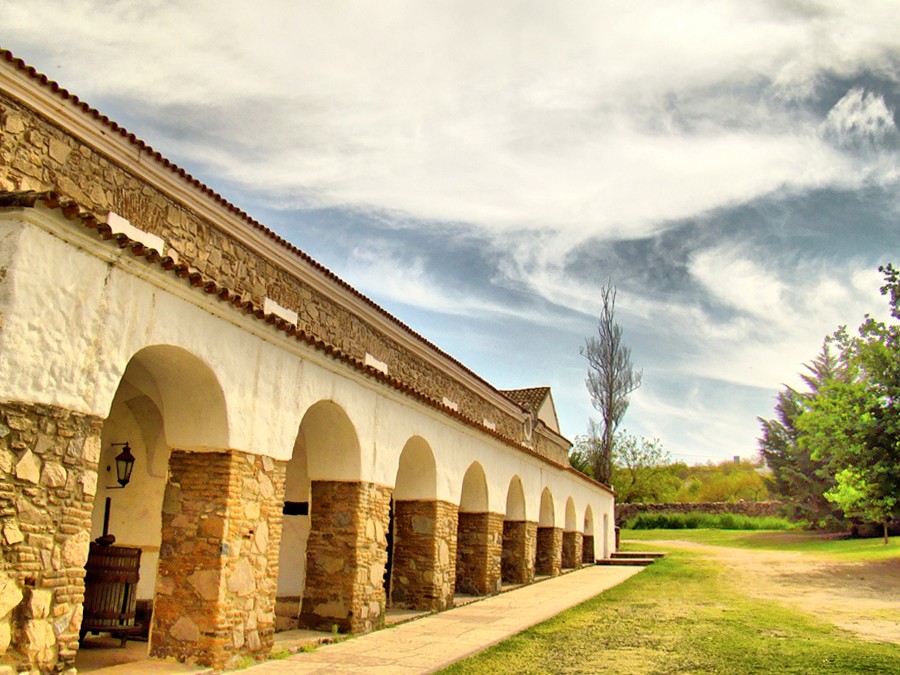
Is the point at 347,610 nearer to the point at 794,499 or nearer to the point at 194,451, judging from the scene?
the point at 194,451

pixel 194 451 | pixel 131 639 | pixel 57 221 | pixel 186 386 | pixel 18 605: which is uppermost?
pixel 57 221

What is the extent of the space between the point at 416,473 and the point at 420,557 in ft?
4.29

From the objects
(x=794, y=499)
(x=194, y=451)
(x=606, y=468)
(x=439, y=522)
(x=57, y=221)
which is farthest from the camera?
(x=606, y=468)

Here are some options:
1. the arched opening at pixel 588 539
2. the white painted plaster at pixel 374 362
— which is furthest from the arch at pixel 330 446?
the arched opening at pixel 588 539

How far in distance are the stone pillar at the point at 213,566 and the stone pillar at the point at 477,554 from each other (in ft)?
24.3

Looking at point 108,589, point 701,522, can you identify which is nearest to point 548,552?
point 108,589

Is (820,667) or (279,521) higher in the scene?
(279,521)

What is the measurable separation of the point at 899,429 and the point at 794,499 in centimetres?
1747

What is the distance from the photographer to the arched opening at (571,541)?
896 inches

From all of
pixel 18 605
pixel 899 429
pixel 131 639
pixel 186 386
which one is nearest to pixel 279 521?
pixel 186 386

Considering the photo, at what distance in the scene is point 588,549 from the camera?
82.7 ft

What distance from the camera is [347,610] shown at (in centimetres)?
939

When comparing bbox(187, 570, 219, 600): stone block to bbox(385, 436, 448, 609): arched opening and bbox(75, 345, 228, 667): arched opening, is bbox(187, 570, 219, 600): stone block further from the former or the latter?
bbox(385, 436, 448, 609): arched opening

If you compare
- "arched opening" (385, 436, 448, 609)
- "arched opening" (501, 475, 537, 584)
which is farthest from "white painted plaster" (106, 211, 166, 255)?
"arched opening" (501, 475, 537, 584)
